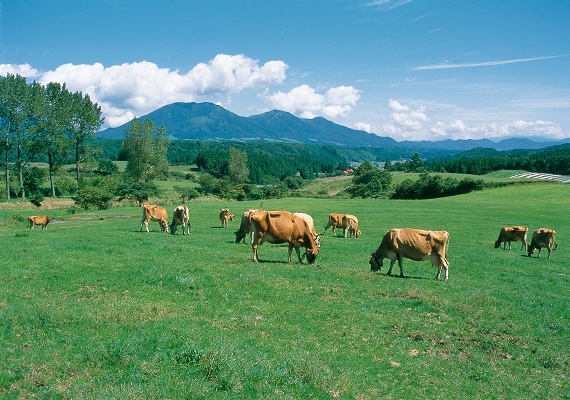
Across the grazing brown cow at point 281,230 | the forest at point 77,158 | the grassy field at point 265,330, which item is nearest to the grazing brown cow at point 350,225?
the grassy field at point 265,330

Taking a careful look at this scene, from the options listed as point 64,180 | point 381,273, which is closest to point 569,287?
point 381,273

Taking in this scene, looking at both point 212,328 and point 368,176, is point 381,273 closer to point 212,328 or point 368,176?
point 212,328

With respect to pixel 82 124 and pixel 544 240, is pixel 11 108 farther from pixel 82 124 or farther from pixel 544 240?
pixel 544 240

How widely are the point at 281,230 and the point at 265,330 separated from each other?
867 cm

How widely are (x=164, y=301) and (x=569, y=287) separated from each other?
18.3 m

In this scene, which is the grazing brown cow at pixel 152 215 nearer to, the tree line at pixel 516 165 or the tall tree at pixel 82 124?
the tall tree at pixel 82 124

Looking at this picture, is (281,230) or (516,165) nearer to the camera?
(281,230)

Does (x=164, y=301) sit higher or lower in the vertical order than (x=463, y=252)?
higher

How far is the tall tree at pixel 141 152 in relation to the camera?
99.8 metres

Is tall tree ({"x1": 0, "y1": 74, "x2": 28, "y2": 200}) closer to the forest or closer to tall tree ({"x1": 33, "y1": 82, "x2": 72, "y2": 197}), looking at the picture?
the forest

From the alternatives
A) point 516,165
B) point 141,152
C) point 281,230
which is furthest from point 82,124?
point 516,165

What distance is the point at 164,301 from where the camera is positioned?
12703mm

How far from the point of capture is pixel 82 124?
8650cm

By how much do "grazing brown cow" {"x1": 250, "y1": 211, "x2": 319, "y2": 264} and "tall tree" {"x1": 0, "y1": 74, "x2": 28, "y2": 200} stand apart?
6709cm
